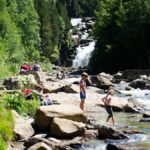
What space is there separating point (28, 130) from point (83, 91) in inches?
235

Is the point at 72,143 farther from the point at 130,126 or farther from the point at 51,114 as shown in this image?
the point at 130,126

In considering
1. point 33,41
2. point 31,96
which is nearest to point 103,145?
point 31,96

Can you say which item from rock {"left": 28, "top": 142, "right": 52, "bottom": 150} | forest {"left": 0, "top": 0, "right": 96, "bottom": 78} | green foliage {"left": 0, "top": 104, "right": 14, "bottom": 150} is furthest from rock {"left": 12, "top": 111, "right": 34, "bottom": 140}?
forest {"left": 0, "top": 0, "right": 96, "bottom": 78}

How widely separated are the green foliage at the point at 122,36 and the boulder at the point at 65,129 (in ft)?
166

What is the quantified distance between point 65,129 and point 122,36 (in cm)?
5433

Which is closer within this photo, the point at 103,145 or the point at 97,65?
the point at 103,145

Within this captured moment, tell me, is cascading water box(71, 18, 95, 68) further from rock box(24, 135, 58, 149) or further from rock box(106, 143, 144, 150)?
rock box(24, 135, 58, 149)

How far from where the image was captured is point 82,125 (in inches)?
768

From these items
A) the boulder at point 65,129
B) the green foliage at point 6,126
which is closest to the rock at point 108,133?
the boulder at point 65,129

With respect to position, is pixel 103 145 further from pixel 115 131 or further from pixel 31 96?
pixel 31 96

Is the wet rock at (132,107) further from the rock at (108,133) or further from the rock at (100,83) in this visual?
the rock at (100,83)

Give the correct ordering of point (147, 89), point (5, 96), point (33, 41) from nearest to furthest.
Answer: point (5, 96)
point (147, 89)
point (33, 41)

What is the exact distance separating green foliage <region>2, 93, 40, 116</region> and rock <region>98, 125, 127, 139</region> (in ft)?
13.4

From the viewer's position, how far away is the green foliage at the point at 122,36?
2726 inches
